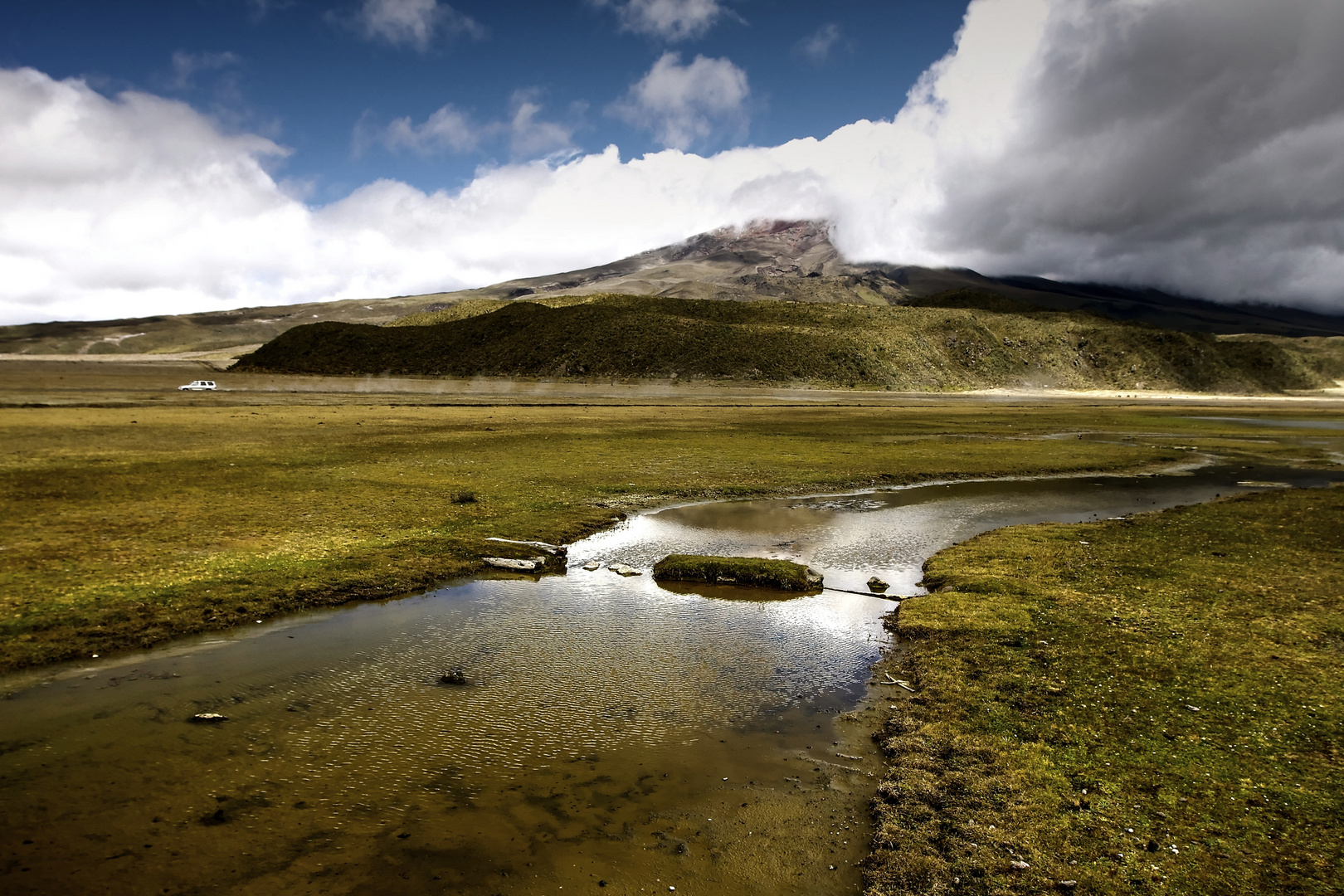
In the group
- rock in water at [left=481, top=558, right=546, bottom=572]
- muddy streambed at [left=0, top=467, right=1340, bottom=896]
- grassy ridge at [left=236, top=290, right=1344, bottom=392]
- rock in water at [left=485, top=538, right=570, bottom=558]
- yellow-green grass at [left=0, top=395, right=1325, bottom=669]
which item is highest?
grassy ridge at [left=236, top=290, right=1344, bottom=392]

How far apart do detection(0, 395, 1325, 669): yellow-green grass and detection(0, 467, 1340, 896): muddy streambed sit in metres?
2.38

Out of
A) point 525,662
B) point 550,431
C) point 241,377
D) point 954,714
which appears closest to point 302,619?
point 525,662

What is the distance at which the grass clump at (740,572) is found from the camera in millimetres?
19562

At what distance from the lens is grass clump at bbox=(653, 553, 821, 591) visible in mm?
19562

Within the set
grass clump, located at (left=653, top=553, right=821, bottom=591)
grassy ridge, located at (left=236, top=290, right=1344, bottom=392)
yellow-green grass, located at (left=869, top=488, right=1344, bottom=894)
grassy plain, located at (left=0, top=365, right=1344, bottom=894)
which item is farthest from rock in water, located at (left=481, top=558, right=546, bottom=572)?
grassy ridge, located at (left=236, top=290, right=1344, bottom=392)

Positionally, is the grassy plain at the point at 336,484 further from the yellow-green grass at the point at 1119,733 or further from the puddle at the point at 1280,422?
the puddle at the point at 1280,422

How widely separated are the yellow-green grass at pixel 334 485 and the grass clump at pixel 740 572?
5.89m

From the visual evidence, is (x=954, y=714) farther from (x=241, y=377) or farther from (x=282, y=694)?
(x=241, y=377)

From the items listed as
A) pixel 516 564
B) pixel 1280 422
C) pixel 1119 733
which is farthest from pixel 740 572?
pixel 1280 422

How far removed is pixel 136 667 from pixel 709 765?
38.5ft

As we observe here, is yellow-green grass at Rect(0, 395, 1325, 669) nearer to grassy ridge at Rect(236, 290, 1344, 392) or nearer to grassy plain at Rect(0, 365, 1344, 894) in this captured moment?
grassy plain at Rect(0, 365, 1344, 894)

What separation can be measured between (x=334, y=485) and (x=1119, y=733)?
31.7 meters

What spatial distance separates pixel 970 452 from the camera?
50.4 meters

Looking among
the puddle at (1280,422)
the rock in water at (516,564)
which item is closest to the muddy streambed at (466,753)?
the rock in water at (516,564)
